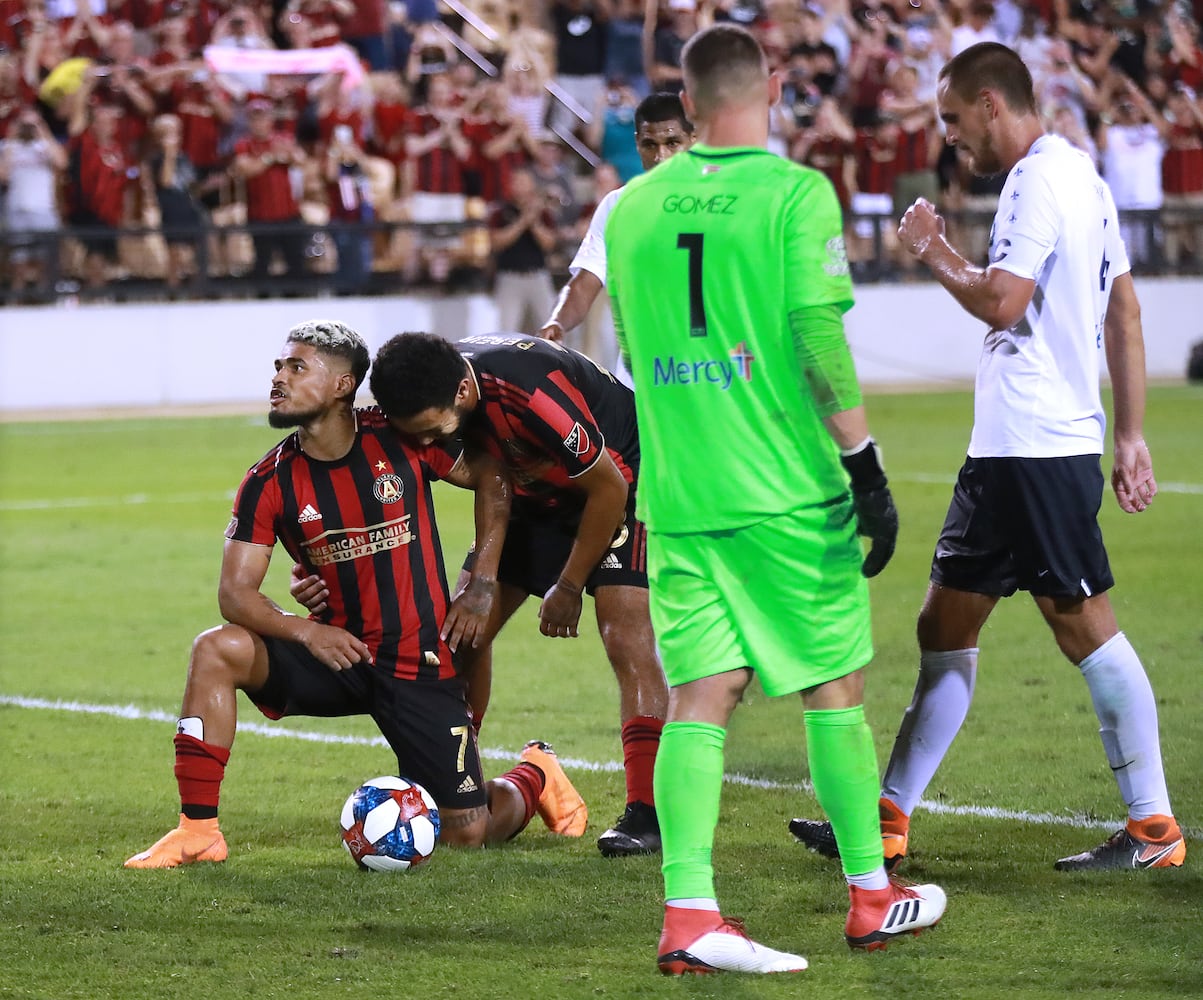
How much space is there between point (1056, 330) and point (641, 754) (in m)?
1.61

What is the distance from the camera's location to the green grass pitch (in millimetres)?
3998

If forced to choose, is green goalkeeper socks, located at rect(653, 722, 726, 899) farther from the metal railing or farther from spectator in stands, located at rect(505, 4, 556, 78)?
spectator in stands, located at rect(505, 4, 556, 78)

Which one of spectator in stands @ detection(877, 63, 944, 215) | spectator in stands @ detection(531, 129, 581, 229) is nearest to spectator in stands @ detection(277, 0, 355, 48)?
spectator in stands @ detection(531, 129, 581, 229)

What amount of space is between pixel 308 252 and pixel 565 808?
14400 mm

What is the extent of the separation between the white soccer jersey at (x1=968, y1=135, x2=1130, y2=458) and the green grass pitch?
43.7 inches

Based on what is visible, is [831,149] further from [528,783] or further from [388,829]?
[388,829]

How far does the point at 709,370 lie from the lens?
387 centimetres

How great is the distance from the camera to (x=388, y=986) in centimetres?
393

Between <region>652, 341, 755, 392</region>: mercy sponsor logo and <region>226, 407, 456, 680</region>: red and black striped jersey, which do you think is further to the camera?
<region>226, 407, 456, 680</region>: red and black striped jersey

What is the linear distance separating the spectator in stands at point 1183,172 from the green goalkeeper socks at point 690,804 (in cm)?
1894

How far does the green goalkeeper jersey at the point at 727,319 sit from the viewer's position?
3762 millimetres

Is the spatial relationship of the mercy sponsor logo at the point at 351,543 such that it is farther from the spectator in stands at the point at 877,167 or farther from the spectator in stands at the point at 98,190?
the spectator in stands at the point at 877,167

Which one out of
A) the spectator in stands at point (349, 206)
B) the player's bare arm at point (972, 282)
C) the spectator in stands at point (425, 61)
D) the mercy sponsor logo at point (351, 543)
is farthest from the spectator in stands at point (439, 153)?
the player's bare arm at point (972, 282)

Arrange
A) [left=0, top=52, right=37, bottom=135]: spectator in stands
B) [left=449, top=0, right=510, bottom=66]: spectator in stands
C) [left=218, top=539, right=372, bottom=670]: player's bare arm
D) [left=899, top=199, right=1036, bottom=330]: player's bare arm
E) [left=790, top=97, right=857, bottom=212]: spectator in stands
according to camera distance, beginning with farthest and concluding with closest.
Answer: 1. [left=449, top=0, right=510, bottom=66]: spectator in stands
2. [left=790, top=97, right=857, bottom=212]: spectator in stands
3. [left=0, top=52, right=37, bottom=135]: spectator in stands
4. [left=218, top=539, right=372, bottom=670]: player's bare arm
5. [left=899, top=199, right=1036, bottom=330]: player's bare arm
